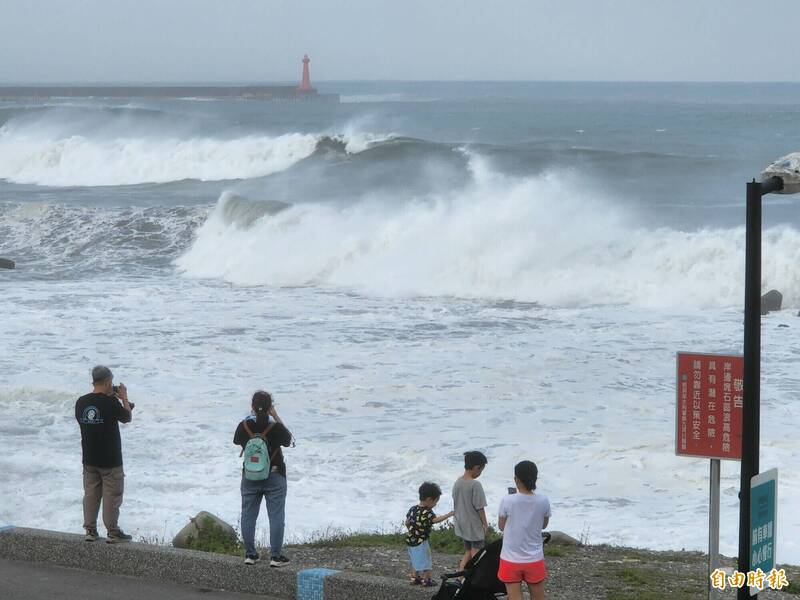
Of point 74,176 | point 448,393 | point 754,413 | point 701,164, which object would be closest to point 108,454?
point 754,413

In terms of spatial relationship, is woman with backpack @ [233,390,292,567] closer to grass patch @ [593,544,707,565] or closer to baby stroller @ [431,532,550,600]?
baby stroller @ [431,532,550,600]

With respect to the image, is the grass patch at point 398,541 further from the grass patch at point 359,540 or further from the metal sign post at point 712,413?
the metal sign post at point 712,413

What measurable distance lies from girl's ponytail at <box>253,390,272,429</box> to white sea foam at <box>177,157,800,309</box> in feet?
58.7

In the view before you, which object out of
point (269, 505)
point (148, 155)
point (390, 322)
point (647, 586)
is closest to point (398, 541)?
point (269, 505)

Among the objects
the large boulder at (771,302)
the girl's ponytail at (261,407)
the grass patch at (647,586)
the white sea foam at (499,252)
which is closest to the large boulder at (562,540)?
the grass patch at (647,586)

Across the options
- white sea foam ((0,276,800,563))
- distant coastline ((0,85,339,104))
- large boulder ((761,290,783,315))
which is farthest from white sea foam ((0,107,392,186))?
distant coastline ((0,85,339,104))

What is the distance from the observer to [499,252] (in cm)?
2814

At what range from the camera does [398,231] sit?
→ 3097cm

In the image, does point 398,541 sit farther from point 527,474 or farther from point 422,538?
point 527,474

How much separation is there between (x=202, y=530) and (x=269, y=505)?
1827mm

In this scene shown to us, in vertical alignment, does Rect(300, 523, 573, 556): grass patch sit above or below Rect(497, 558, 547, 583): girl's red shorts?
below

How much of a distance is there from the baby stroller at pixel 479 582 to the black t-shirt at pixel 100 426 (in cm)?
231

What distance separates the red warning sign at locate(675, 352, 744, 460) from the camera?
21.4 ft

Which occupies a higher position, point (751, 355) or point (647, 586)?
point (751, 355)
